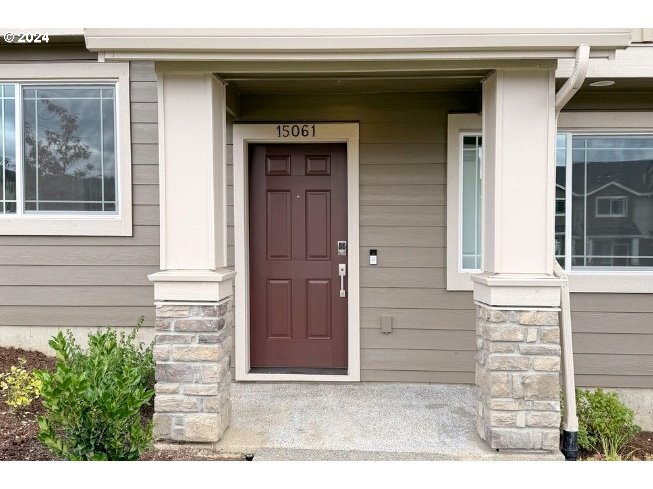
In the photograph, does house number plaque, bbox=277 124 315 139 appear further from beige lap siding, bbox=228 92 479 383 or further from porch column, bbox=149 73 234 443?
porch column, bbox=149 73 234 443

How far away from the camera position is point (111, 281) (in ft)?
15.9

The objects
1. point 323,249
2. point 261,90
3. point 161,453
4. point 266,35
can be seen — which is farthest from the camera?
point 323,249

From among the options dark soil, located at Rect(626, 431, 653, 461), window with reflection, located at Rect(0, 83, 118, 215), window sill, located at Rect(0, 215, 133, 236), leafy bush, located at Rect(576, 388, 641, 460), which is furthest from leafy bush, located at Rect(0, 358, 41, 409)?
dark soil, located at Rect(626, 431, 653, 461)

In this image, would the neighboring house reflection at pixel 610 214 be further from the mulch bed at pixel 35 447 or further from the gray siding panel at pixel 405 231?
the mulch bed at pixel 35 447

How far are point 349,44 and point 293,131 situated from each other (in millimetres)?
1662

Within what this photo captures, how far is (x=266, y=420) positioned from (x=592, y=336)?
285cm

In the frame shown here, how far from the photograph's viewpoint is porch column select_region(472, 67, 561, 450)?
3387 millimetres

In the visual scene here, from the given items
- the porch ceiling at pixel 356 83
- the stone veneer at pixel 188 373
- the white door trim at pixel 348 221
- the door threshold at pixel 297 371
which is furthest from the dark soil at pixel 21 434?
the porch ceiling at pixel 356 83

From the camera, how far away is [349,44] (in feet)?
10.4

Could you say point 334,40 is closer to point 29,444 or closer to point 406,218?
point 406,218

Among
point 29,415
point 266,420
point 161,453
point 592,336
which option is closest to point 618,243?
point 592,336

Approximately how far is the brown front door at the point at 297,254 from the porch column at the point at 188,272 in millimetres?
1446

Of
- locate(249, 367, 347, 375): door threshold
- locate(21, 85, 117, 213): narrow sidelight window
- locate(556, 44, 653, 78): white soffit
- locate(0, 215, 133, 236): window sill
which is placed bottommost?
locate(249, 367, 347, 375): door threshold

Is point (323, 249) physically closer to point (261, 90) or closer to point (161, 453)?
point (261, 90)
